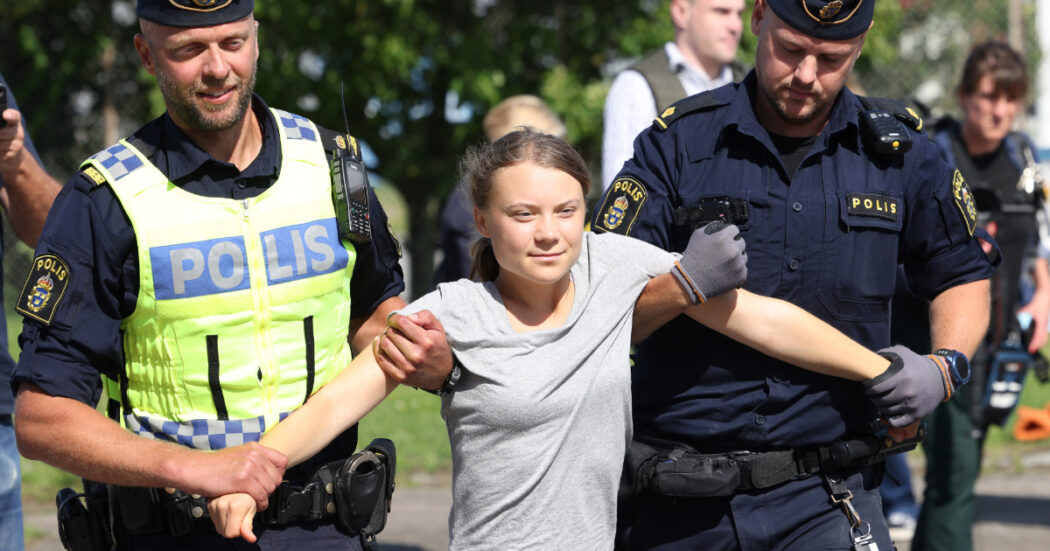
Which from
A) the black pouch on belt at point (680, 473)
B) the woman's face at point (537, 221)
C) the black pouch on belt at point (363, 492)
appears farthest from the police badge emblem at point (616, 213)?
the black pouch on belt at point (363, 492)

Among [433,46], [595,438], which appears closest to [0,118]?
[595,438]

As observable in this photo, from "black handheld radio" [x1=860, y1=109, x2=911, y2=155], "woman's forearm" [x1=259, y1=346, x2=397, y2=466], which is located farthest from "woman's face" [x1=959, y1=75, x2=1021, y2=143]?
"woman's forearm" [x1=259, y1=346, x2=397, y2=466]

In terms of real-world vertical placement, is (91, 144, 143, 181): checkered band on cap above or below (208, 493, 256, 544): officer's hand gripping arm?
above

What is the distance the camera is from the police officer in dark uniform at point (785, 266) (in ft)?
9.82

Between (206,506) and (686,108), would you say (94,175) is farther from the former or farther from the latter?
(686,108)

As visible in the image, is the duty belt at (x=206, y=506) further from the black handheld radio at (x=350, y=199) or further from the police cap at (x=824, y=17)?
the police cap at (x=824, y=17)

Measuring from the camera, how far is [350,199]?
287cm

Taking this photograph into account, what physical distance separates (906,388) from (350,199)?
1.38 meters

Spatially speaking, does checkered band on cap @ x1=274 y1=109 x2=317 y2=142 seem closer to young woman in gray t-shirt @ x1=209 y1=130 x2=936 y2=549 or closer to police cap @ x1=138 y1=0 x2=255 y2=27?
police cap @ x1=138 y1=0 x2=255 y2=27

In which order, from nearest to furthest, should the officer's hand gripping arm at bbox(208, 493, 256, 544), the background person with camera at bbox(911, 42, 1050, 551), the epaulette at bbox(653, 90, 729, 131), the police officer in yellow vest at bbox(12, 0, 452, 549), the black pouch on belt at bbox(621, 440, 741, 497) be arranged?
the officer's hand gripping arm at bbox(208, 493, 256, 544) < the police officer in yellow vest at bbox(12, 0, 452, 549) < the black pouch on belt at bbox(621, 440, 741, 497) < the epaulette at bbox(653, 90, 729, 131) < the background person with camera at bbox(911, 42, 1050, 551)

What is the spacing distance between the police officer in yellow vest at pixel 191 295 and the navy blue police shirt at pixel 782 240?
2.30ft

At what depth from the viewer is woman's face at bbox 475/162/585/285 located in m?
2.76

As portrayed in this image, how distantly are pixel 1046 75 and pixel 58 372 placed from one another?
1236 cm

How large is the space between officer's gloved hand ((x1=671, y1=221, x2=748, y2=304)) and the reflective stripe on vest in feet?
2.76
